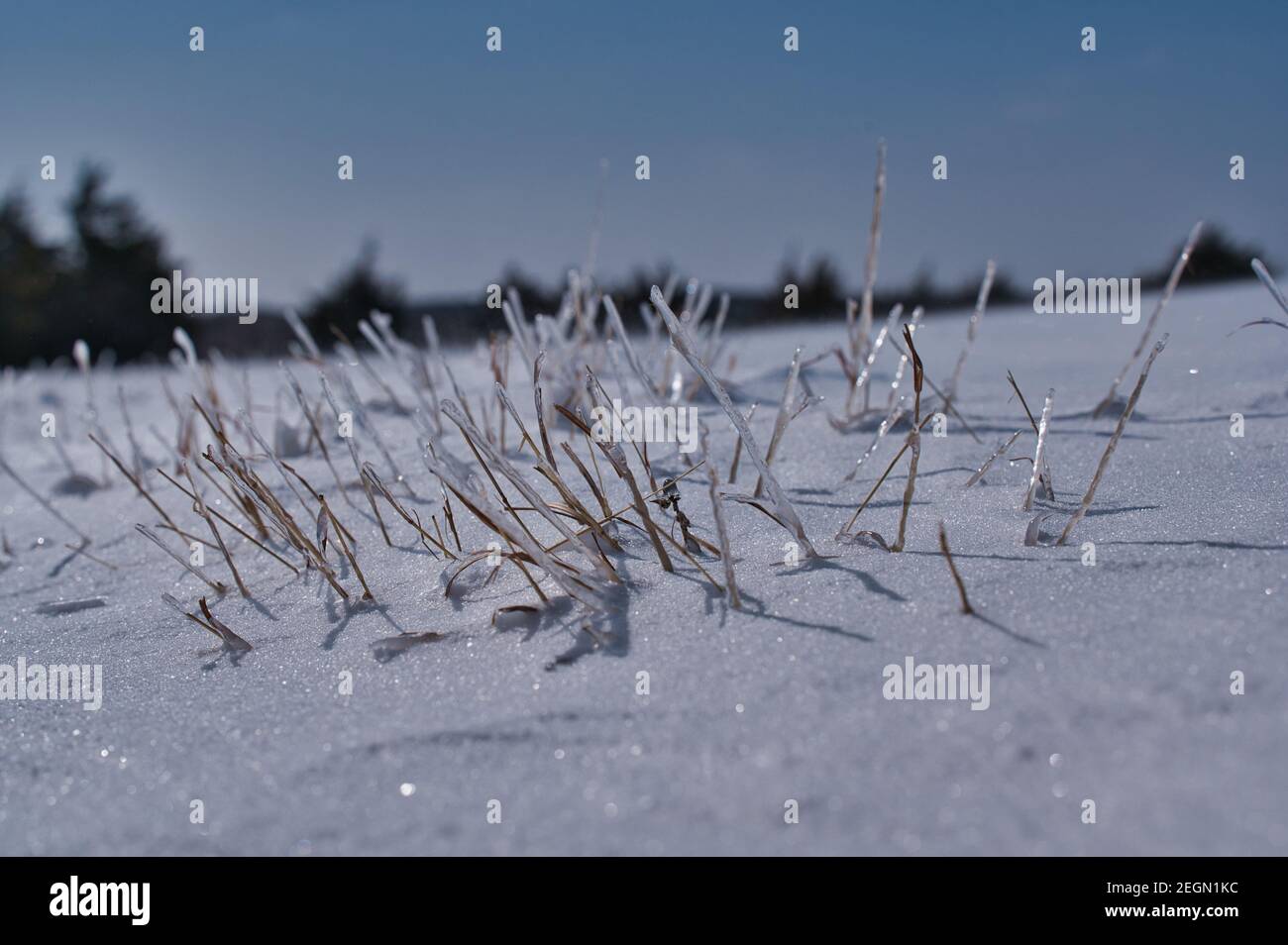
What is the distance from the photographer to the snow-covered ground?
87cm

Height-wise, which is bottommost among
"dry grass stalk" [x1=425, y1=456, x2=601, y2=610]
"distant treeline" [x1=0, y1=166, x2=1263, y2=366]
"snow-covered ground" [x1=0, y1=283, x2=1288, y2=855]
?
"snow-covered ground" [x1=0, y1=283, x2=1288, y2=855]

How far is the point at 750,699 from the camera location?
3.39ft

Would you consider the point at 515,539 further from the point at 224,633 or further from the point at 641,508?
the point at 224,633

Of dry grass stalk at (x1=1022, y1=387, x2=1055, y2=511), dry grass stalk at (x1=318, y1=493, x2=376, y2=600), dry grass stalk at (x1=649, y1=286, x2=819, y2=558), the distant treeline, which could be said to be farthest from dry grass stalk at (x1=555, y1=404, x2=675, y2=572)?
the distant treeline

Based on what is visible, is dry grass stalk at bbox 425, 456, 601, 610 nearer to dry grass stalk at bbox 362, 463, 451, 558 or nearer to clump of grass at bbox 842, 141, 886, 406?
dry grass stalk at bbox 362, 463, 451, 558

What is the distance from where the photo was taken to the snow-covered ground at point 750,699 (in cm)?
87

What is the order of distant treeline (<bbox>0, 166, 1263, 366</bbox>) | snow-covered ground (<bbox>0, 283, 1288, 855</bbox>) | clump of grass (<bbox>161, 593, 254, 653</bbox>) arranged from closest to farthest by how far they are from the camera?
snow-covered ground (<bbox>0, 283, 1288, 855</bbox>)
clump of grass (<bbox>161, 593, 254, 653</bbox>)
distant treeline (<bbox>0, 166, 1263, 366</bbox>)

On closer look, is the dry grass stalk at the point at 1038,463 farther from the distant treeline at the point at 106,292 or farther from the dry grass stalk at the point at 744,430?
the distant treeline at the point at 106,292

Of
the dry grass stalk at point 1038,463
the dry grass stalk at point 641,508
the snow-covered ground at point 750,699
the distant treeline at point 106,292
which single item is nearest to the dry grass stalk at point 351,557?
the snow-covered ground at point 750,699

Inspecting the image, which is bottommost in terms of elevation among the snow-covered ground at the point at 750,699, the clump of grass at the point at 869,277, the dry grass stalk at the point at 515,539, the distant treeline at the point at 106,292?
the snow-covered ground at the point at 750,699

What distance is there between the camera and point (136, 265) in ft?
56.7

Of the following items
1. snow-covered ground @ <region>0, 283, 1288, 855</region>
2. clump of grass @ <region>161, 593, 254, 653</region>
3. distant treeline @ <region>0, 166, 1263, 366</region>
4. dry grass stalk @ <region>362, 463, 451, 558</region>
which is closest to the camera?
snow-covered ground @ <region>0, 283, 1288, 855</region>
